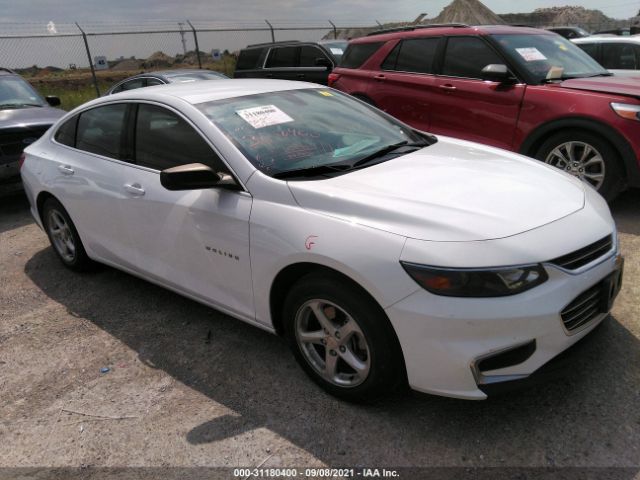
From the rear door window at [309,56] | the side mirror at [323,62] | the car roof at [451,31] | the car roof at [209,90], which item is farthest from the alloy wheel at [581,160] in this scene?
the rear door window at [309,56]

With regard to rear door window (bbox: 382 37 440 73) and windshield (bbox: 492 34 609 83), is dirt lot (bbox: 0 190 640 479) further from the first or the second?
rear door window (bbox: 382 37 440 73)

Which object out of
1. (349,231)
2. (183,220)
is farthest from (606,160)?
(183,220)

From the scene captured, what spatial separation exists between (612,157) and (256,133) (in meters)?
3.51

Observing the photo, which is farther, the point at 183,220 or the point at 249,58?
the point at 249,58

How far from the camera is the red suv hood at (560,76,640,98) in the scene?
4832 millimetres

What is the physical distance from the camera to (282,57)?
10.9 meters

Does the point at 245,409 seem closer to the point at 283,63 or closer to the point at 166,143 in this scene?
the point at 166,143

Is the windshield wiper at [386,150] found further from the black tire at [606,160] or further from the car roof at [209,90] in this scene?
the black tire at [606,160]

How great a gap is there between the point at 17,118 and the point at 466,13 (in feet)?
152

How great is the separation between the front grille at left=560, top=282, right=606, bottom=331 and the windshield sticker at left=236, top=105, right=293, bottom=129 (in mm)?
1879

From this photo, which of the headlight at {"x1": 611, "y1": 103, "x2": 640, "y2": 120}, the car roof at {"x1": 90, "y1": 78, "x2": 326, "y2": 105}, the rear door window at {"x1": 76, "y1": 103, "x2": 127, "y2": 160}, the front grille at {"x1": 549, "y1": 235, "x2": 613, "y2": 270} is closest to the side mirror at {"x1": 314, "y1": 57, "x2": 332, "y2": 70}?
the headlight at {"x1": 611, "y1": 103, "x2": 640, "y2": 120}

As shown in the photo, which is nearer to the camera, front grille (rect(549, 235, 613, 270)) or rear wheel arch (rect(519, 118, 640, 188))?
front grille (rect(549, 235, 613, 270))

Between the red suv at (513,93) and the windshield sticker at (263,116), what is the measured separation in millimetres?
2946

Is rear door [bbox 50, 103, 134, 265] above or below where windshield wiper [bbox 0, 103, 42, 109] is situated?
above
